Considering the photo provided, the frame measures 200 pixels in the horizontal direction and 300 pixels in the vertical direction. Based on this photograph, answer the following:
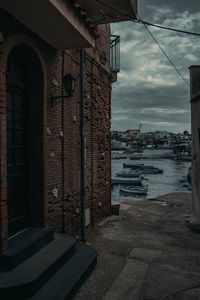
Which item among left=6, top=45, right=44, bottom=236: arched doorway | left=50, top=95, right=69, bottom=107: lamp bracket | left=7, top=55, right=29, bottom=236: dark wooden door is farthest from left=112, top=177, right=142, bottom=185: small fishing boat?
left=7, top=55, right=29, bottom=236: dark wooden door

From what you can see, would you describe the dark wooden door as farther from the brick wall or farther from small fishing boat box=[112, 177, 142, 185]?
small fishing boat box=[112, 177, 142, 185]

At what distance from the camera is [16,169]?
654 centimetres

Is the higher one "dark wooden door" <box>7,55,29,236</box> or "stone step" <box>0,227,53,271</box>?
"dark wooden door" <box>7,55,29,236</box>

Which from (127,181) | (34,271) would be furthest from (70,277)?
(127,181)

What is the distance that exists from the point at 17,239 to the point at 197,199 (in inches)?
287

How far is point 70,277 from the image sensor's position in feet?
18.2

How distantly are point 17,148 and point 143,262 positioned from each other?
3380mm

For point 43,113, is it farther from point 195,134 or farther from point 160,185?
point 160,185

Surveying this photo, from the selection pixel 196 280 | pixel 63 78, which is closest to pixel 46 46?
pixel 63 78

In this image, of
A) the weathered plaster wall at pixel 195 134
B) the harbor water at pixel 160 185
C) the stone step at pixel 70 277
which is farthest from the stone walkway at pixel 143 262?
the harbor water at pixel 160 185

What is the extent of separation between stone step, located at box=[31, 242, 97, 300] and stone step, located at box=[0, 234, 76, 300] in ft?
0.25

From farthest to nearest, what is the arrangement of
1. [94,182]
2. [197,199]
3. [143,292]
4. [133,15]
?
[197,199] < [94,182] < [133,15] < [143,292]

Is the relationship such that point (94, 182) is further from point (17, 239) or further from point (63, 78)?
point (17, 239)

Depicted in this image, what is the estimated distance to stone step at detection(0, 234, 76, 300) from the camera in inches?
181
